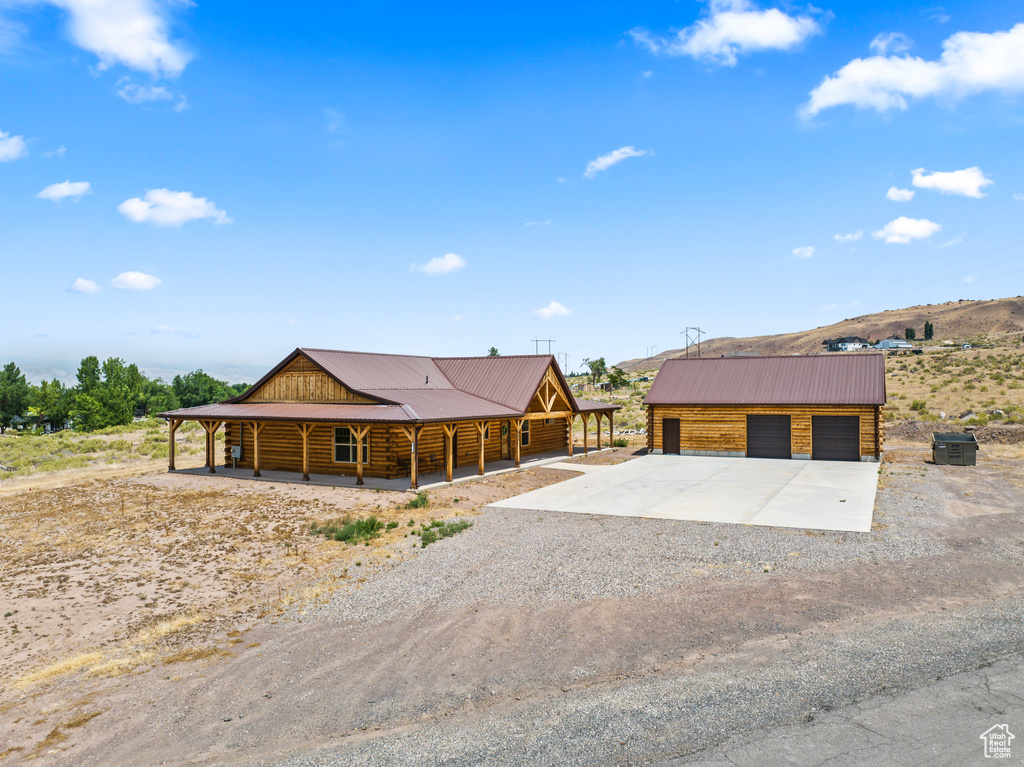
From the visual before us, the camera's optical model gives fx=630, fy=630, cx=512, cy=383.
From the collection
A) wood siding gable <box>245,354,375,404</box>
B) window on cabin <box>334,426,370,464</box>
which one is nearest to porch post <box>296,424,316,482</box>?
window on cabin <box>334,426,370,464</box>

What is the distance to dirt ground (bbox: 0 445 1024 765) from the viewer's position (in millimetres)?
6285

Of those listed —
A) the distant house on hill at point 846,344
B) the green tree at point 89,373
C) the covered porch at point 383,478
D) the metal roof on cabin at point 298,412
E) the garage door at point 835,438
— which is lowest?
the covered porch at point 383,478

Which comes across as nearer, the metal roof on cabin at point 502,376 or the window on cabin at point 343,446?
the window on cabin at point 343,446

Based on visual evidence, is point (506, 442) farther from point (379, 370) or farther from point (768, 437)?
point (768, 437)

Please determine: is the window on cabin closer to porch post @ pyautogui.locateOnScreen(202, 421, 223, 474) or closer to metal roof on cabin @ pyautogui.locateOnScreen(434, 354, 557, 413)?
porch post @ pyautogui.locateOnScreen(202, 421, 223, 474)

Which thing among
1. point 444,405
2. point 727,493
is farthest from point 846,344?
point 444,405

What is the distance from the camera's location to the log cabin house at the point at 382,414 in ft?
73.2

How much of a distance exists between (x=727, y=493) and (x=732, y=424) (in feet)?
38.1

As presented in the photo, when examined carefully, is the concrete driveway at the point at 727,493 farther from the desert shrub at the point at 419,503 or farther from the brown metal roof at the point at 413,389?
the brown metal roof at the point at 413,389

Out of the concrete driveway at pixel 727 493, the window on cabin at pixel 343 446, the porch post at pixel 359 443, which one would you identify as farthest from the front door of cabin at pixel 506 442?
the porch post at pixel 359 443

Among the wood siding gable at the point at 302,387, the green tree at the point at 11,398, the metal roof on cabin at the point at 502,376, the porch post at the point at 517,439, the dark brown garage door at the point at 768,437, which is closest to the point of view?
the wood siding gable at the point at 302,387

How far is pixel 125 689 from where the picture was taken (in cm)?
699

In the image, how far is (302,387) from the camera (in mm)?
25453

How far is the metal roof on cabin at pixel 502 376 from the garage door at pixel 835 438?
40.8 ft
